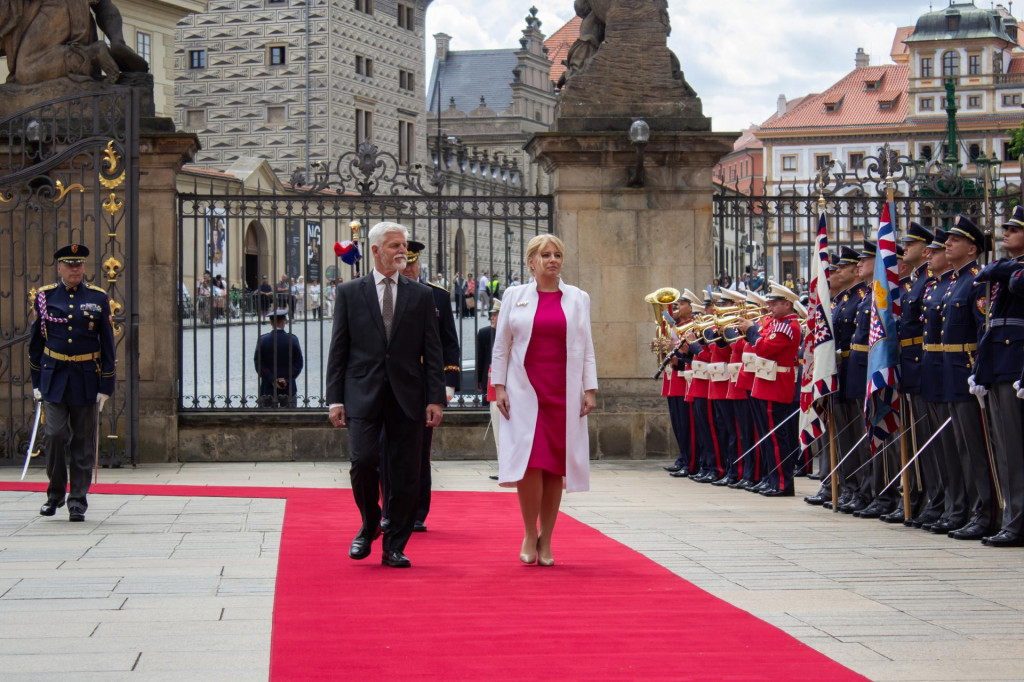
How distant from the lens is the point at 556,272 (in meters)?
8.38

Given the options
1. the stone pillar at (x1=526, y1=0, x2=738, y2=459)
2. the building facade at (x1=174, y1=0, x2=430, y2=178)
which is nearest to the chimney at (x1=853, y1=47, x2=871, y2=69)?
the building facade at (x1=174, y1=0, x2=430, y2=178)

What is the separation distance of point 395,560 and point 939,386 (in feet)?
13.4

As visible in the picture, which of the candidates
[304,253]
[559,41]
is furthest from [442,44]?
[304,253]

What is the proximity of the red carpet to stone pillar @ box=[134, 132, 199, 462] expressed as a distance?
578 centimetres

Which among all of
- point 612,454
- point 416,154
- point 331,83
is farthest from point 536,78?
point 612,454

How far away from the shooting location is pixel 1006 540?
29.9 ft

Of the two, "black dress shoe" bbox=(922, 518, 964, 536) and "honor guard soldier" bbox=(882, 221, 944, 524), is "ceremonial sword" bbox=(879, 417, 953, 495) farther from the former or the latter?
"black dress shoe" bbox=(922, 518, 964, 536)

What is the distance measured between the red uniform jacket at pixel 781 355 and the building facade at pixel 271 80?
1962 inches

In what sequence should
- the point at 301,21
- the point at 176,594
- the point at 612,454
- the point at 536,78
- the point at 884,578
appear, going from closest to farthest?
the point at 176,594 < the point at 884,578 < the point at 612,454 < the point at 301,21 < the point at 536,78

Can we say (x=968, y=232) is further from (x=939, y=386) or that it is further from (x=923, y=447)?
(x=923, y=447)

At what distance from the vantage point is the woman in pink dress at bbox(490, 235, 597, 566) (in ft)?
27.2

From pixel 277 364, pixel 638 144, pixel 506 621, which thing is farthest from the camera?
pixel 277 364

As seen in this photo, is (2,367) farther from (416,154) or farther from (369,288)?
(416,154)

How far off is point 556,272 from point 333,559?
6.97ft
